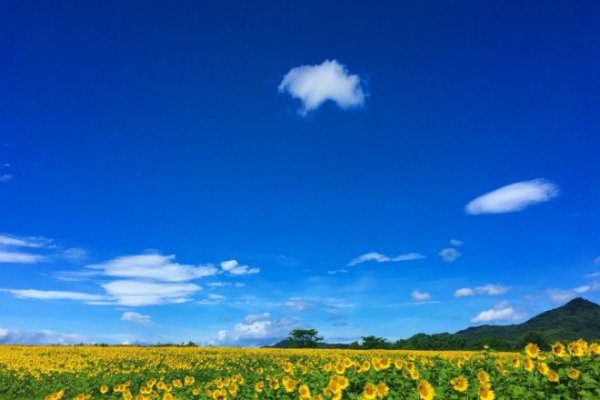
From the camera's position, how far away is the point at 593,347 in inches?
367

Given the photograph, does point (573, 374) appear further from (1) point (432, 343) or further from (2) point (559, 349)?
(1) point (432, 343)

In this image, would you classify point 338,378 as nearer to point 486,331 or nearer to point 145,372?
point 145,372

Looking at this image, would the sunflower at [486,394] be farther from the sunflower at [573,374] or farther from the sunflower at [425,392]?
the sunflower at [573,374]

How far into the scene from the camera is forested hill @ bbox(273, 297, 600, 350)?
62.6 m

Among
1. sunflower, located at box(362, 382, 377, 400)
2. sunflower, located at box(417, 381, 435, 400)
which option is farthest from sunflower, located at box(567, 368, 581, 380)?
sunflower, located at box(362, 382, 377, 400)

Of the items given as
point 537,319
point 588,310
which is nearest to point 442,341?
point 537,319

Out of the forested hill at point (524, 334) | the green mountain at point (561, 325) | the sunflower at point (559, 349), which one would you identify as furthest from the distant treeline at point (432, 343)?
the sunflower at point (559, 349)

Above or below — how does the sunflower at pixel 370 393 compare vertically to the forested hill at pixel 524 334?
below

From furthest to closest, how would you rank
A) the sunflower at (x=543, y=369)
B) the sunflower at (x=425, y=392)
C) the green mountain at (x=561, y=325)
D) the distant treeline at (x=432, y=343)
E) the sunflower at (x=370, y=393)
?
the green mountain at (x=561, y=325) → the distant treeline at (x=432, y=343) → the sunflower at (x=543, y=369) → the sunflower at (x=425, y=392) → the sunflower at (x=370, y=393)

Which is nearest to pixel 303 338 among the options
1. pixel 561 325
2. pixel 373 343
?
pixel 373 343

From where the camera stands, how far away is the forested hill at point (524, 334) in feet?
205

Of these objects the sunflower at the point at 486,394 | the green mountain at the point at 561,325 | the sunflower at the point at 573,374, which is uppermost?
the green mountain at the point at 561,325

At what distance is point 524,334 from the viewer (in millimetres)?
65938

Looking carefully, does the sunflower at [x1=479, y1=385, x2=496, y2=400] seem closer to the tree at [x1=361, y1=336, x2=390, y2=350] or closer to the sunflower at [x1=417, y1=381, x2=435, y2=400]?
the sunflower at [x1=417, y1=381, x2=435, y2=400]
